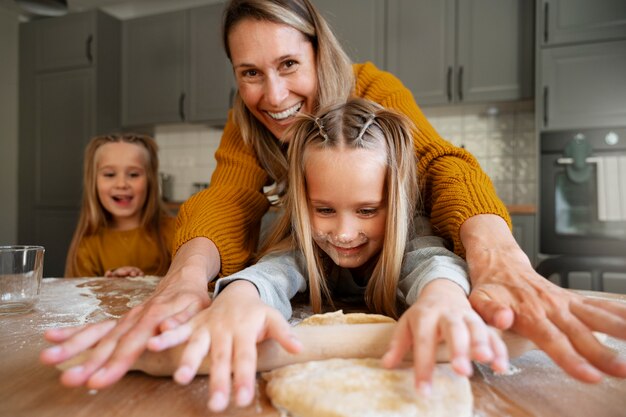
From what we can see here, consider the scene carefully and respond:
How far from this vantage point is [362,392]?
0.43 m

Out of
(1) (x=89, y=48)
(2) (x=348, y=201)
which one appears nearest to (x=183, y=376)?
(2) (x=348, y=201)

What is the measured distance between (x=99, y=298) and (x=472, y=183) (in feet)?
2.42

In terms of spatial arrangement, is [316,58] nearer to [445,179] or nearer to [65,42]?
[445,179]

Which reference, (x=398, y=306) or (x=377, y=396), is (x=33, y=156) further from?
(x=377, y=396)

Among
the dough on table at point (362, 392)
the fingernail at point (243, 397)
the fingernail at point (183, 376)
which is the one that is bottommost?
the dough on table at point (362, 392)

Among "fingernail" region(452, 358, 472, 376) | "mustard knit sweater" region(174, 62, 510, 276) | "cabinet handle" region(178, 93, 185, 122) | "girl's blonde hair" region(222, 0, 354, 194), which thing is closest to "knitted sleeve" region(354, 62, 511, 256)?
"mustard knit sweater" region(174, 62, 510, 276)

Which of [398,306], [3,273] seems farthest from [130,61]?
[398,306]

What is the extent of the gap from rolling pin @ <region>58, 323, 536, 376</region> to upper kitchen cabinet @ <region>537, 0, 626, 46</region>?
2523 millimetres

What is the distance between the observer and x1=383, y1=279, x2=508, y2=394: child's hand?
408 mm

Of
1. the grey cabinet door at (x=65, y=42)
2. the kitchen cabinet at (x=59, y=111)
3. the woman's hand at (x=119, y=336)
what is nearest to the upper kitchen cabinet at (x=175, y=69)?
the kitchen cabinet at (x=59, y=111)

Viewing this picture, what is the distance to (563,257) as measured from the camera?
2473mm

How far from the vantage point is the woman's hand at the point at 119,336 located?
436mm

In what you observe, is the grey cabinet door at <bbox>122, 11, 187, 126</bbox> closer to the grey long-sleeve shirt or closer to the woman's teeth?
the woman's teeth

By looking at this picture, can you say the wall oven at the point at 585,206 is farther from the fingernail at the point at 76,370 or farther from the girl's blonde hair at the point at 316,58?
the fingernail at the point at 76,370
